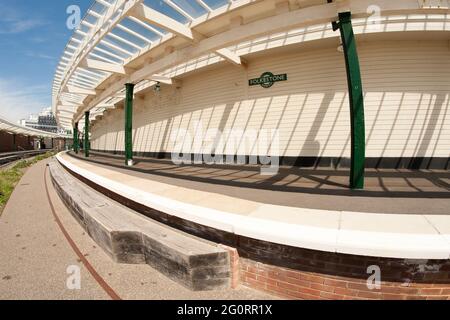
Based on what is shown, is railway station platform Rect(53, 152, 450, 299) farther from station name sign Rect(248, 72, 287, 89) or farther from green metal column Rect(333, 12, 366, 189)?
station name sign Rect(248, 72, 287, 89)

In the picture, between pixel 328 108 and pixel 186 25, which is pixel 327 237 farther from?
pixel 186 25

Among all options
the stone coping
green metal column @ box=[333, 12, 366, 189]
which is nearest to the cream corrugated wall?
green metal column @ box=[333, 12, 366, 189]

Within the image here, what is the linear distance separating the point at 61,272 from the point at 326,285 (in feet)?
12.6

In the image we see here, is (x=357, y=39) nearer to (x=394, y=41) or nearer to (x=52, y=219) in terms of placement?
(x=394, y=41)

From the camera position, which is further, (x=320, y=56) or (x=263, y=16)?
(x=320, y=56)

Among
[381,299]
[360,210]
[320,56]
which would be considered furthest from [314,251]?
[320,56]

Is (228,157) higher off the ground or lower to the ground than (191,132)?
lower

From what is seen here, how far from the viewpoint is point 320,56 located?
8.77 m

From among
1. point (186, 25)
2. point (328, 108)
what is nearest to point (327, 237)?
point (328, 108)

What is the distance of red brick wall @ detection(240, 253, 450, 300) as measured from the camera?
2.30m

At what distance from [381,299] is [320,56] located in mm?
8888

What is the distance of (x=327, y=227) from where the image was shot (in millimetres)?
2803

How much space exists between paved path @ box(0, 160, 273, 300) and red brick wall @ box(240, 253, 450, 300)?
196mm

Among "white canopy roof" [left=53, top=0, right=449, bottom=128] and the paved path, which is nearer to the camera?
the paved path
